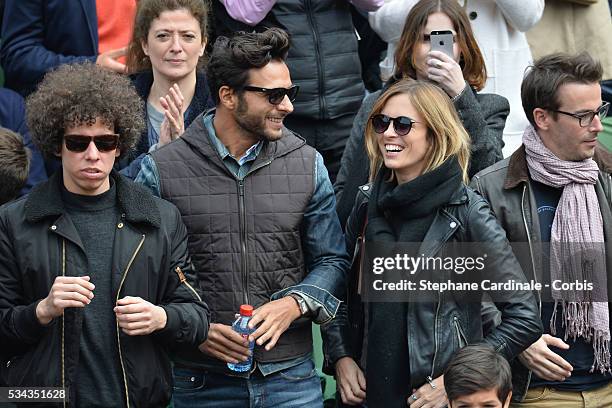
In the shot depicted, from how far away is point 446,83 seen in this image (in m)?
5.74

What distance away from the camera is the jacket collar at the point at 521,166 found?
541cm

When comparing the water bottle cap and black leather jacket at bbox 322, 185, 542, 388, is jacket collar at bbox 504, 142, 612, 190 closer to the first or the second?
black leather jacket at bbox 322, 185, 542, 388

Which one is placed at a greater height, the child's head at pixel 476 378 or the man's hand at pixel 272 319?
the man's hand at pixel 272 319

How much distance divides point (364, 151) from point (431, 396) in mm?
1389

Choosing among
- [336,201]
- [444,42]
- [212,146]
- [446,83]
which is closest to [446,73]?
[446,83]

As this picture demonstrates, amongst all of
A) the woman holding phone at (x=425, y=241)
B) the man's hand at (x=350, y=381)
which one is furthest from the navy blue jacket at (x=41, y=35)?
the man's hand at (x=350, y=381)

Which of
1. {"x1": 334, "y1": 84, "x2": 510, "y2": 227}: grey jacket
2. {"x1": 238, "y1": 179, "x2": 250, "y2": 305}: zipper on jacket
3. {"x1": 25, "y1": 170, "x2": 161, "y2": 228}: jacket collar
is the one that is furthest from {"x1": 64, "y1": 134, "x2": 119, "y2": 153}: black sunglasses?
{"x1": 334, "y1": 84, "x2": 510, "y2": 227}: grey jacket

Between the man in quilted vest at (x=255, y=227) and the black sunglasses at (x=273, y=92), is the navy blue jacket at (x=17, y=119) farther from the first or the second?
the black sunglasses at (x=273, y=92)

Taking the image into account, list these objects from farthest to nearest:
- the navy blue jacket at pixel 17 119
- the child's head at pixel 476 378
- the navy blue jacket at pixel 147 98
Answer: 1. the navy blue jacket at pixel 17 119
2. the navy blue jacket at pixel 147 98
3. the child's head at pixel 476 378

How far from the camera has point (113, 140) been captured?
4812 mm

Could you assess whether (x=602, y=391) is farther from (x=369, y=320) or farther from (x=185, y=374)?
(x=185, y=374)

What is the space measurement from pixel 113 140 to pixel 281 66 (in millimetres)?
908

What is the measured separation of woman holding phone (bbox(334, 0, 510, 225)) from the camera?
5.68 m

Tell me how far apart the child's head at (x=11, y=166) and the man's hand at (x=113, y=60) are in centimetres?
104
